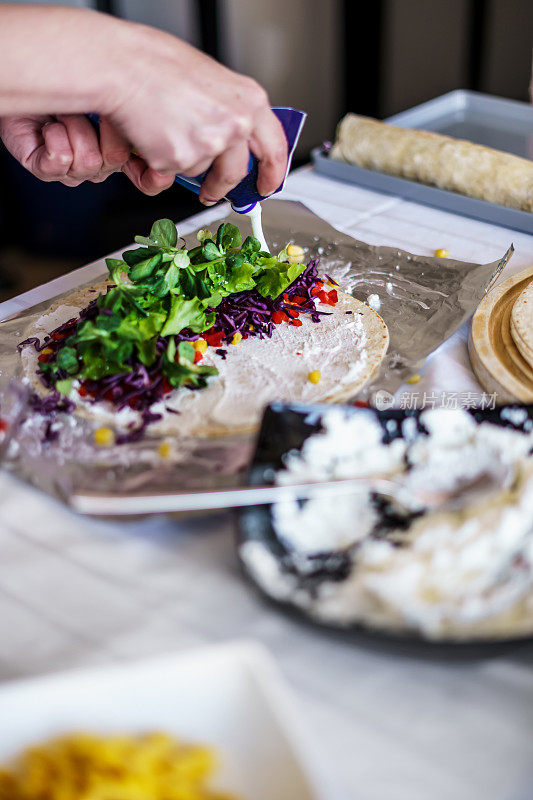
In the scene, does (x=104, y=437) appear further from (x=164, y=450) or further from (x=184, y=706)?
(x=184, y=706)

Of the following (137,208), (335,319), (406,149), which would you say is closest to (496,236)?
(406,149)

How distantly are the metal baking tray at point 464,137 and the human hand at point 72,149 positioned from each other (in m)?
0.83

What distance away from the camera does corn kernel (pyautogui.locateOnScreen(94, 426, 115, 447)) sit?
125 centimetres

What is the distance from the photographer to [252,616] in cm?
94

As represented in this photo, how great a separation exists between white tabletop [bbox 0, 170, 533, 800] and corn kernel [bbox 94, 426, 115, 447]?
0.43ft

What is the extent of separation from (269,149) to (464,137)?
144 centimetres

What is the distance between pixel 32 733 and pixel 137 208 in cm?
391

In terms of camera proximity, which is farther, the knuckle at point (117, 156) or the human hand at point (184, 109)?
the knuckle at point (117, 156)

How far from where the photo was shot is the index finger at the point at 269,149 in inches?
52.0

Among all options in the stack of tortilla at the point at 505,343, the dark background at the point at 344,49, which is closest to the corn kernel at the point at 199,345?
the stack of tortilla at the point at 505,343

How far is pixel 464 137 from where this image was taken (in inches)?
101

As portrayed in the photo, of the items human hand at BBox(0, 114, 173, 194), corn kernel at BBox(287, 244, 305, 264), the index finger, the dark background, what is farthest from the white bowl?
the dark background

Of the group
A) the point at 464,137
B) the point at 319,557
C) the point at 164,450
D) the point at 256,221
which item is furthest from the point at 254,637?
the point at 464,137

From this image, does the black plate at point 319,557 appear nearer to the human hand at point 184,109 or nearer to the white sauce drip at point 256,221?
the human hand at point 184,109
